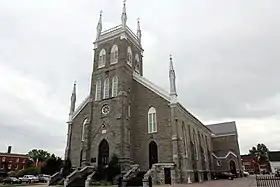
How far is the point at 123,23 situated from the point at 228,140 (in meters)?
39.4

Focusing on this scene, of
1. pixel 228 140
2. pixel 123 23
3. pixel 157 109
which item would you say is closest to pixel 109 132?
pixel 157 109

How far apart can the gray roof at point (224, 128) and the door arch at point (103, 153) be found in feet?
132

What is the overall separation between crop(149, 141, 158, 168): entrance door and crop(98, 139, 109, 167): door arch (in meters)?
5.50

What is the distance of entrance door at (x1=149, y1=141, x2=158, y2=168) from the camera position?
96.5ft

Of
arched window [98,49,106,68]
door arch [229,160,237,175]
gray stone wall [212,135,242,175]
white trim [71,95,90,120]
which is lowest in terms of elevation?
door arch [229,160,237,175]

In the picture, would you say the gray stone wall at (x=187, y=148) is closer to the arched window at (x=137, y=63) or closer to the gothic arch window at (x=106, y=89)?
the arched window at (x=137, y=63)

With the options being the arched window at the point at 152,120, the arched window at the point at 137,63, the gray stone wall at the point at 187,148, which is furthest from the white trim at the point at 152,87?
the arched window at the point at 137,63

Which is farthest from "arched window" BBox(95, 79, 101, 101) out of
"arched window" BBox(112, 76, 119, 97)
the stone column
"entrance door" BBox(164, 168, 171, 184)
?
"entrance door" BBox(164, 168, 171, 184)

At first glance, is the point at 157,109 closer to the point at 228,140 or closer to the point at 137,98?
the point at 137,98

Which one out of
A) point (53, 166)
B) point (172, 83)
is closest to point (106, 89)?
point (172, 83)

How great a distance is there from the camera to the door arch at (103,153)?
30.6m

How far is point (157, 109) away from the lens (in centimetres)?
3108

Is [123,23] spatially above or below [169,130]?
above

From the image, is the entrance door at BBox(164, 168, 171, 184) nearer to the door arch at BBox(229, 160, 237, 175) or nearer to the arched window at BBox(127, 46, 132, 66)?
the arched window at BBox(127, 46, 132, 66)
